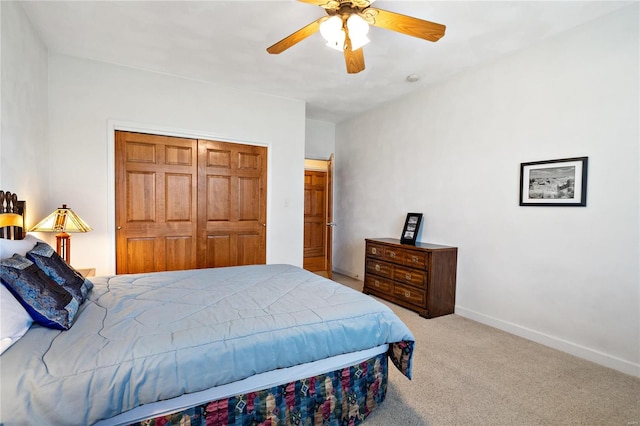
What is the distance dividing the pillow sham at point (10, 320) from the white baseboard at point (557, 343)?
3590mm

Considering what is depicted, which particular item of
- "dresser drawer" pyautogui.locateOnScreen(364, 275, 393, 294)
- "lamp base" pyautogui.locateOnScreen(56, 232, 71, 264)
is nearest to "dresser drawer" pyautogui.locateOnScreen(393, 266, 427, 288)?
"dresser drawer" pyautogui.locateOnScreen(364, 275, 393, 294)

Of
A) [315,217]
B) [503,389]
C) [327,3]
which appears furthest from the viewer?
[315,217]

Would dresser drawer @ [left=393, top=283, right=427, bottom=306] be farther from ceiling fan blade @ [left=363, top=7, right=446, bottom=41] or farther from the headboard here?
the headboard

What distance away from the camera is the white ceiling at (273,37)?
93.4 inches

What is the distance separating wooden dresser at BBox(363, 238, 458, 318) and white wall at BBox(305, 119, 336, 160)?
220cm

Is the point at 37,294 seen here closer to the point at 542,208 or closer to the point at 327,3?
the point at 327,3

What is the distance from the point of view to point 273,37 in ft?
9.12

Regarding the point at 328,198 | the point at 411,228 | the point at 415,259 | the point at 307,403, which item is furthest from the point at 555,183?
the point at 328,198

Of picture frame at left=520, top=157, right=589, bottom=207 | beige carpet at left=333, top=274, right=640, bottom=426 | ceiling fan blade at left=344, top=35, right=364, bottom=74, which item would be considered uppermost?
ceiling fan blade at left=344, top=35, right=364, bottom=74

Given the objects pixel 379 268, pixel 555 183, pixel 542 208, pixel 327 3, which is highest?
pixel 327 3

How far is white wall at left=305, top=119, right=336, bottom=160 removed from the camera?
5422mm

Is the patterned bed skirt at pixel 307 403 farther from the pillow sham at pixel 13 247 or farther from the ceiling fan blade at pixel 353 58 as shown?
the ceiling fan blade at pixel 353 58

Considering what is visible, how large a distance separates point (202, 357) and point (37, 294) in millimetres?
810

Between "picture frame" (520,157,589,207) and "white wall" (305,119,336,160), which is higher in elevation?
"white wall" (305,119,336,160)
